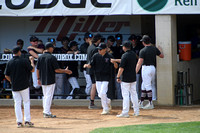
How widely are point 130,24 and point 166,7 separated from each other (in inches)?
127

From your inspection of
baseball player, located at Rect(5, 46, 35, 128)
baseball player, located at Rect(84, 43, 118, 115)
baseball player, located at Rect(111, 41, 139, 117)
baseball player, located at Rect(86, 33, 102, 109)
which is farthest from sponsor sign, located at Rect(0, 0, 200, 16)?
baseball player, located at Rect(5, 46, 35, 128)

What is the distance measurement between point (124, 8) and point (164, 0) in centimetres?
116

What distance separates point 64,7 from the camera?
12.8m

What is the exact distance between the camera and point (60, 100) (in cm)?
1286

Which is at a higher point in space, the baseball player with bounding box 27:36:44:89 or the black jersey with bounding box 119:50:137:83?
the baseball player with bounding box 27:36:44:89

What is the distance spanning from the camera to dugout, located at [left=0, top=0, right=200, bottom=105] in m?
12.3

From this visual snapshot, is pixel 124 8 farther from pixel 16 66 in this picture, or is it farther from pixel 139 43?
pixel 16 66

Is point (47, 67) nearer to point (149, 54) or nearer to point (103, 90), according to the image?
point (103, 90)

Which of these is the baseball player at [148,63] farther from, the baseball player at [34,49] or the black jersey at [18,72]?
the black jersey at [18,72]

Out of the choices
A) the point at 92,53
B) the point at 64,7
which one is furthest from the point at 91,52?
the point at 64,7

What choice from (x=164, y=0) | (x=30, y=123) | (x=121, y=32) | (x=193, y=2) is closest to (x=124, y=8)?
(x=164, y=0)

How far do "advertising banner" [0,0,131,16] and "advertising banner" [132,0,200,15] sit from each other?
29cm

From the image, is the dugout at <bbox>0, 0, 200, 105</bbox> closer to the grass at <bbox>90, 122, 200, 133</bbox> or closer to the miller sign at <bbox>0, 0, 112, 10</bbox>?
the miller sign at <bbox>0, 0, 112, 10</bbox>

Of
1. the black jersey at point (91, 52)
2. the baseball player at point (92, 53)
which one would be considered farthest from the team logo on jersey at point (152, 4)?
the black jersey at point (91, 52)
